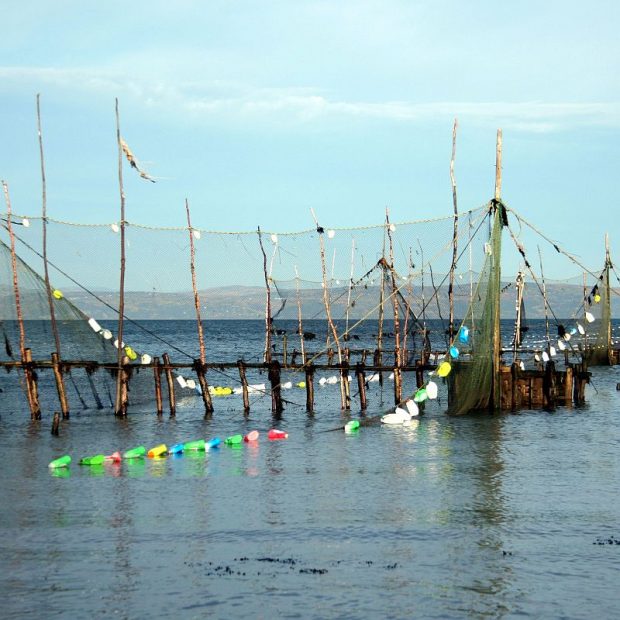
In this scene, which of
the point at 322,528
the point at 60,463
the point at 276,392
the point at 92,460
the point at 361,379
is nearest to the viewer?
the point at 322,528

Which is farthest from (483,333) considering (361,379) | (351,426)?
(361,379)

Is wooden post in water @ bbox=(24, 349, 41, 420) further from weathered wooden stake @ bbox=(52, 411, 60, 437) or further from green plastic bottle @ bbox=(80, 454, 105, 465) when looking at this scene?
green plastic bottle @ bbox=(80, 454, 105, 465)

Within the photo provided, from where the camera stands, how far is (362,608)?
38.7 ft

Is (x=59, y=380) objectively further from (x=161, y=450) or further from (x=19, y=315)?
(x=161, y=450)

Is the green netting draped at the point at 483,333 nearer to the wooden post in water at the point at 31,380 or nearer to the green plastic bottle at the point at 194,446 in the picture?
the green plastic bottle at the point at 194,446

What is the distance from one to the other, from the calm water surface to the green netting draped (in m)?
1.94

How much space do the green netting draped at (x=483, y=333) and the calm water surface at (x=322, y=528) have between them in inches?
76.6

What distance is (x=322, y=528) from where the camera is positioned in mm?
15750

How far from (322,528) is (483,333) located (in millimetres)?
13564

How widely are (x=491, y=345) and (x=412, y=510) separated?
40.4ft

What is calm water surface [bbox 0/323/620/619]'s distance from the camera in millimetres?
12148

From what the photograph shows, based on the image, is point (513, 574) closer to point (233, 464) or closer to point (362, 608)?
point (362, 608)

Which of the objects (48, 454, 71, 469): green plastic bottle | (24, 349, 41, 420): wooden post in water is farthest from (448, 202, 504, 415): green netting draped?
(24, 349, 41, 420): wooden post in water

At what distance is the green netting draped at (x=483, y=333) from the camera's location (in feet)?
92.1
